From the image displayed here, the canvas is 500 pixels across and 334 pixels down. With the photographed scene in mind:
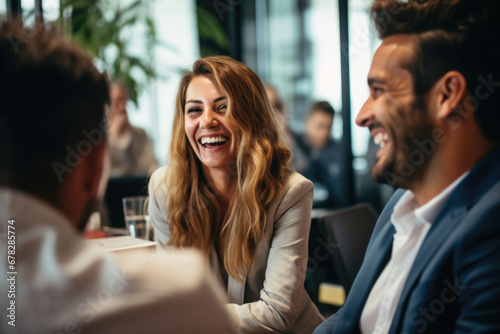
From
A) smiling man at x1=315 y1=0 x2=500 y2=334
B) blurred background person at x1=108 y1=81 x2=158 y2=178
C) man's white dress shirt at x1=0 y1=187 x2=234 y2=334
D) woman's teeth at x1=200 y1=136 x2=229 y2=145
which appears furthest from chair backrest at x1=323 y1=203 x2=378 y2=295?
blurred background person at x1=108 y1=81 x2=158 y2=178

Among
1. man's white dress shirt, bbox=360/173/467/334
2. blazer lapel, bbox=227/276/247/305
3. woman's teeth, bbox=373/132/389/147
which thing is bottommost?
blazer lapel, bbox=227/276/247/305

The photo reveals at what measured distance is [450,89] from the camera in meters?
0.77

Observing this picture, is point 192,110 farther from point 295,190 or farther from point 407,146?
point 407,146

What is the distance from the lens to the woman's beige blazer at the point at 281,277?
1.46m

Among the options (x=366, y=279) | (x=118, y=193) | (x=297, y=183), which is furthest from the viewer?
→ (x=118, y=193)

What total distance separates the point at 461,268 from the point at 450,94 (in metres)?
0.28

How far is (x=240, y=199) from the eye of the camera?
1.63 metres

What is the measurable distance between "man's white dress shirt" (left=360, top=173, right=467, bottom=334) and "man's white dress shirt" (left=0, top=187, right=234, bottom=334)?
336 millimetres

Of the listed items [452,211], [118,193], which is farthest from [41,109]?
[118,193]

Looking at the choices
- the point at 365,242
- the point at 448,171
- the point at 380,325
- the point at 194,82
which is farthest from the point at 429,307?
the point at 194,82

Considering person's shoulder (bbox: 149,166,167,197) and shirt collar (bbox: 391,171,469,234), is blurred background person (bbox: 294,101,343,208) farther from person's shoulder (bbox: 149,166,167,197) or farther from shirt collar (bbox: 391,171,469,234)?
shirt collar (bbox: 391,171,469,234)

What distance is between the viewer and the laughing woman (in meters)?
1.51

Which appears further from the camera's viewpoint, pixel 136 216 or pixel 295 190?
pixel 136 216

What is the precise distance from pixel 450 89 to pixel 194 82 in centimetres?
106
